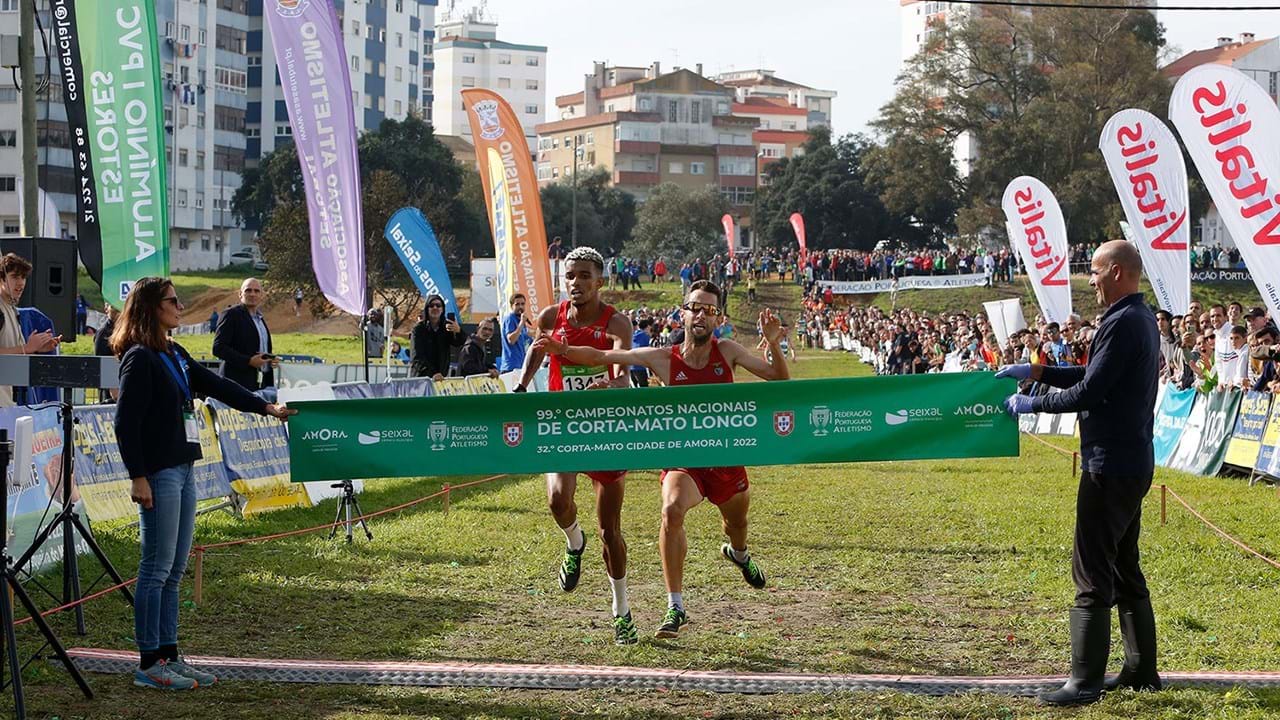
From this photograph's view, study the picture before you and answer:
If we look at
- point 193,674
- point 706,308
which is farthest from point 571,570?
point 193,674

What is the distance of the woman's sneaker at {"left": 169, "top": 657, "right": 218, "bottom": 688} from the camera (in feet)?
23.0

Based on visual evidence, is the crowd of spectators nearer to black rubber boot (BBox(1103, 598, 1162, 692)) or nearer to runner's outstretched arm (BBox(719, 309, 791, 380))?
black rubber boot (BBox(1103, 598, 1162, 692))

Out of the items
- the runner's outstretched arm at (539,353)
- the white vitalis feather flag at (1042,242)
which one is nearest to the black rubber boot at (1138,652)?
the runner's outstretched arm at (539,353)

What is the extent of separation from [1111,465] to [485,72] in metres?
163

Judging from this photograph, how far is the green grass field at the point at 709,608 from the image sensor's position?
261 inches

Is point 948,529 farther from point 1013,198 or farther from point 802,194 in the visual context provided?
point 802,194

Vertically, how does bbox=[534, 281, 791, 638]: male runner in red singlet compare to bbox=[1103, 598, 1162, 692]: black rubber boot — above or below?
above

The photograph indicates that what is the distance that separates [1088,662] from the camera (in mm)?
6660

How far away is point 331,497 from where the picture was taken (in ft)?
50.5

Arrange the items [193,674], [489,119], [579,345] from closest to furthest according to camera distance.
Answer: [193,674]
[579,345]
[489,119]

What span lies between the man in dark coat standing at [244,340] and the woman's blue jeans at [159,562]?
6098 mm

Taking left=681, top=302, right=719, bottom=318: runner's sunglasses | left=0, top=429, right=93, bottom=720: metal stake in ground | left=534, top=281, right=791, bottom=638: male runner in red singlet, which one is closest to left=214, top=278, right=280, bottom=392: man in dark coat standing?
left=534, top=281, right=791, bottom=638: male runner in red singlet

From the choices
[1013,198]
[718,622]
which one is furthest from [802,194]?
[718,622]

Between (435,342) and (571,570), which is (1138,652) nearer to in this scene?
(571,570)
